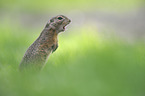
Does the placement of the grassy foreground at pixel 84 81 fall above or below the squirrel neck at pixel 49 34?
below

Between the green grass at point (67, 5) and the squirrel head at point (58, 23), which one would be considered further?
the green grass at point (67, 5)

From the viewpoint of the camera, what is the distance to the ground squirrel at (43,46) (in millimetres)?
1230

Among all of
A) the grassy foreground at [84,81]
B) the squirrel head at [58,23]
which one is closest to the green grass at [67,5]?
the squirrel head at [58,23]

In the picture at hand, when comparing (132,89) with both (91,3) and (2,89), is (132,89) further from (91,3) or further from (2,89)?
(91,3)

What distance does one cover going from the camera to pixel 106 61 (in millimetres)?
934

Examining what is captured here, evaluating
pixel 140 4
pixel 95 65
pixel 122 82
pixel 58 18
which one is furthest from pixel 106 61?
pixel 140 4

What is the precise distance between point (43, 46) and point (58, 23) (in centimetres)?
19

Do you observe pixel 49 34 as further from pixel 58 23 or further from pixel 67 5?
pixel 67 5

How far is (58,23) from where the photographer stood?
1.48 metres

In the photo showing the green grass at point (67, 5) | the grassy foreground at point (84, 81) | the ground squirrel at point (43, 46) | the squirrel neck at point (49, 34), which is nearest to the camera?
the grassy foreground at point (84, 81)

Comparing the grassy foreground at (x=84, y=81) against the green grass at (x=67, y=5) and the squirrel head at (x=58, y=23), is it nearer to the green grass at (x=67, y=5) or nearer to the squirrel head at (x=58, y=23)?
the squirrel head at (x=58, y=23)

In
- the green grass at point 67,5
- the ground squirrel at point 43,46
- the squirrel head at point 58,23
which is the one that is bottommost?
the ground squirrel at point 43,46

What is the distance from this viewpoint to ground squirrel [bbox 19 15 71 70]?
1.23m

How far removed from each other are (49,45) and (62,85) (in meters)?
0.68
